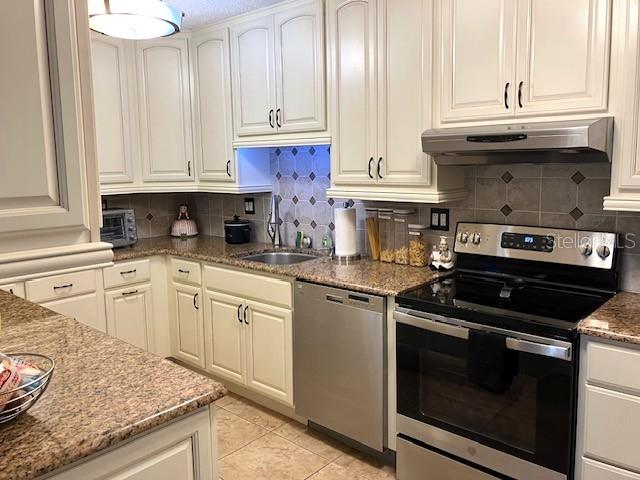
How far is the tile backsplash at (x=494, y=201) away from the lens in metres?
2.37

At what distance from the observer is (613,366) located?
1.88 metres

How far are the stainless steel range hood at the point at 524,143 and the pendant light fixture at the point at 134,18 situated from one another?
1144 millimetres

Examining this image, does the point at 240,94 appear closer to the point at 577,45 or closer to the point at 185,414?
the point at 577,45

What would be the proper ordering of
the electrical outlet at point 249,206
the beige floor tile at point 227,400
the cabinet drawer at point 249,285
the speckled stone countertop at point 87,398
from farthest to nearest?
the electrical outlet at point 249,206
the beige floor tile at point 227,400
the cabinet drawer at point 249,285
the speckled stone countertop at point 87,398

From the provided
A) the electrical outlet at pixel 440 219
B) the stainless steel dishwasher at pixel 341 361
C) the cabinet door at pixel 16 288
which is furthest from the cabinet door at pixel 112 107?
the electrical outlet at pixel 440 219

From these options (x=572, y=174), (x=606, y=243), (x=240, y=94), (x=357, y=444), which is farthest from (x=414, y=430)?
(x=240, y=94)

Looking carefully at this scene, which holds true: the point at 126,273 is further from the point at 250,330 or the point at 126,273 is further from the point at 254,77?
the point at 254,77

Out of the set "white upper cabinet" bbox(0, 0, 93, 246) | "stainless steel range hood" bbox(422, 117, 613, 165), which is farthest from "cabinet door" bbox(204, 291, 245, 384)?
"white upper cabinet" bbox(0, 0, 93, 246)

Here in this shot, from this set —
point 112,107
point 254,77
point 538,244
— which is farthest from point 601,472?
point 112,107

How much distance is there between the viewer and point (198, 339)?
143 inches

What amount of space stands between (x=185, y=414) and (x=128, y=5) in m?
1.40

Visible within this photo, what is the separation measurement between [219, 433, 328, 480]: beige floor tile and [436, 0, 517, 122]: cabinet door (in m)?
1.80

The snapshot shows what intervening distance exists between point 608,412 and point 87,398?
1691 millimetres

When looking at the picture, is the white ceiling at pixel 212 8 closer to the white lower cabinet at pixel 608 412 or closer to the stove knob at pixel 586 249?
the stove knob at pixel 586 249
